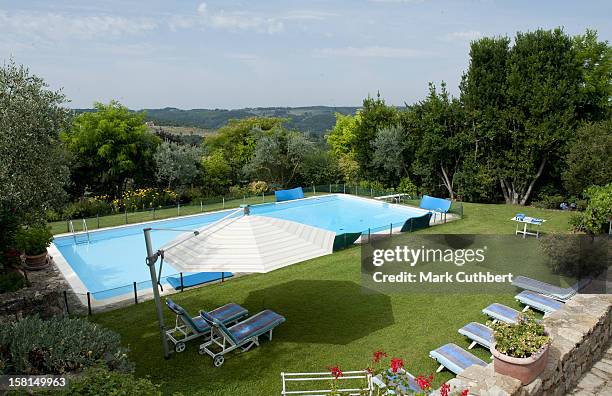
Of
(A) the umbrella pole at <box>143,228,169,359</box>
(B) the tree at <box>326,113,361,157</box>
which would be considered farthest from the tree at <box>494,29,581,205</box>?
(B) the tree at <box>326,113,361,157</box>

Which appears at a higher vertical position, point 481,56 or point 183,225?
point 481,56

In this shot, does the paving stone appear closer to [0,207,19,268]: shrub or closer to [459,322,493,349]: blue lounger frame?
[459,322,493,349]: blue lounger frame

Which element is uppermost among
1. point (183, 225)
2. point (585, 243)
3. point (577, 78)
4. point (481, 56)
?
point (481, 56)

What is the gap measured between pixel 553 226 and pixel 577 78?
363 inches

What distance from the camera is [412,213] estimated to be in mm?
19656

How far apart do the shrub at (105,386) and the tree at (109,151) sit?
835 inches

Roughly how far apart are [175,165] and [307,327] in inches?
697

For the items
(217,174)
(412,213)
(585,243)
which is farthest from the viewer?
(217,174)

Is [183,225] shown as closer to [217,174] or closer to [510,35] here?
[217,174]

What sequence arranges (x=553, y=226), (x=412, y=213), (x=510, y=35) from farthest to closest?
(x=510, y=35)
(x=412, y=213)
(x=553, y=226)

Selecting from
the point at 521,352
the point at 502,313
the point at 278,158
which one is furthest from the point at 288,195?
the point at 521,352

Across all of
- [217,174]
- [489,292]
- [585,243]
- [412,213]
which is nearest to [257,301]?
[489,292]

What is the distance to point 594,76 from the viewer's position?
23.5 m

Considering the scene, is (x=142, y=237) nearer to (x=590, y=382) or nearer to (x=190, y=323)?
(x=190, y=323)
